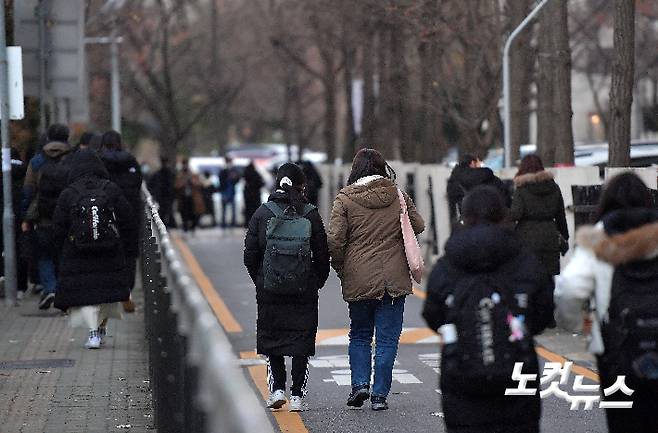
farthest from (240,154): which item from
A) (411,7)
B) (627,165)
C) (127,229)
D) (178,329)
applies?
(178,329)

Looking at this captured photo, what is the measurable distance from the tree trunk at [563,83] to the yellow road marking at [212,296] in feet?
16.8

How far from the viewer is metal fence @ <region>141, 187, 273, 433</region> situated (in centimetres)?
417

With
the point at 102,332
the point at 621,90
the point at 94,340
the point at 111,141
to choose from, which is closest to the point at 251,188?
the point at 621,90

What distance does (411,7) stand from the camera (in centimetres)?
3059

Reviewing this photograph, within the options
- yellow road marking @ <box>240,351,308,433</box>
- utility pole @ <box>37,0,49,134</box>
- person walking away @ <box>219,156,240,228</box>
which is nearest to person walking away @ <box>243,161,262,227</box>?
person walking away @ <box>219,156,240,228</box>

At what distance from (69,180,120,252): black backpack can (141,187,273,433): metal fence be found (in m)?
2.68

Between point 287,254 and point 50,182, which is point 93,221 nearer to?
point 50,182

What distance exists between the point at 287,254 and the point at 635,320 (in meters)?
4.08

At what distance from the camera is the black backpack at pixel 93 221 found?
44.0ft

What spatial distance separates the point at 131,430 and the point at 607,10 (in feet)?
143

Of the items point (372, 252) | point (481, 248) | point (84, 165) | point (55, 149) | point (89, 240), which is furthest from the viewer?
point (55, 149)

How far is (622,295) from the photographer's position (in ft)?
22.3

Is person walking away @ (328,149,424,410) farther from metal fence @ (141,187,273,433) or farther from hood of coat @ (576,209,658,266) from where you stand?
hood of coat @ (576,209,658,266)

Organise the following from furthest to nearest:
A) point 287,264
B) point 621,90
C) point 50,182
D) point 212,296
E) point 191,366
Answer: point 212,296
point 621,90
point 50,182
point 287,264
point 191,366
